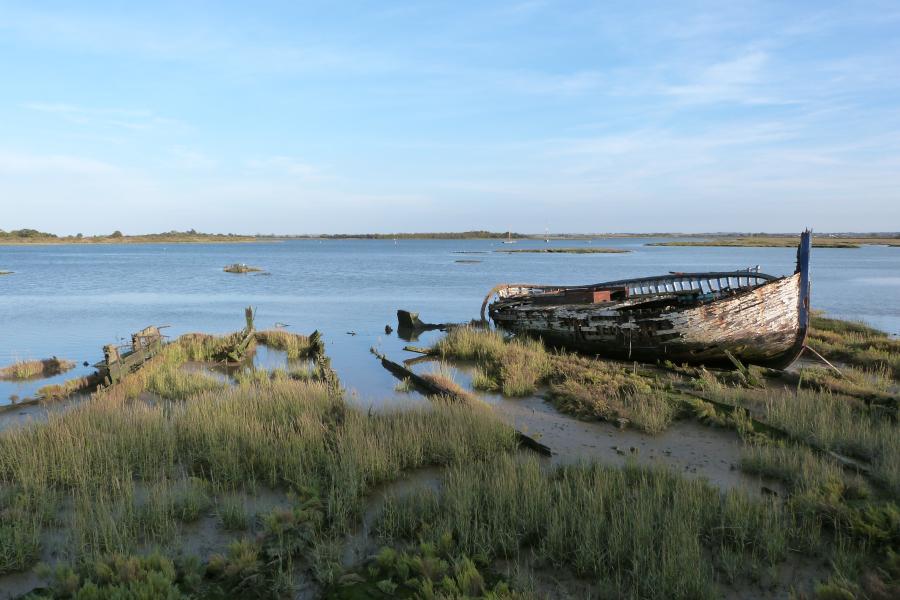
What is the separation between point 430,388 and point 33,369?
12.5 m

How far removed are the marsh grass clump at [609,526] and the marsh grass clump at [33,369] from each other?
1495cm

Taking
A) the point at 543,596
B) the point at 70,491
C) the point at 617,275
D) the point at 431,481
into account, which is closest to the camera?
the point at 543,596

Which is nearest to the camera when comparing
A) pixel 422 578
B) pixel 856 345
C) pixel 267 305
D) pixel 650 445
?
pixel 422 578

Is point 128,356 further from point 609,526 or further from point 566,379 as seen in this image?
point 609,526

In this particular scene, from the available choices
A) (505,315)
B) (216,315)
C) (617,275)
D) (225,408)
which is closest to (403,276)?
(617,275)

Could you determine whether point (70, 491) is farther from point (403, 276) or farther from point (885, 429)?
point (403, 276)

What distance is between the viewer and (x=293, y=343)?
784 inches

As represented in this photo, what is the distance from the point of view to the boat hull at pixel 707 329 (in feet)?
45.5

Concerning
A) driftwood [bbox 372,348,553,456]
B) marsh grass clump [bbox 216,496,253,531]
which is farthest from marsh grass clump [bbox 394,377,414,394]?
marsh grass clump [bbox 216,496,253,531]

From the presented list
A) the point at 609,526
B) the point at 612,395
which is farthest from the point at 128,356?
the point at 609,526

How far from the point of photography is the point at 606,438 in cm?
945

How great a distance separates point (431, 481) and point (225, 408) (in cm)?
450

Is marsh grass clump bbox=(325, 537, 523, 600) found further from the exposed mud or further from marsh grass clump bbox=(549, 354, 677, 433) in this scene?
marsh grass clump bbox=(549, 354, 677, 433)

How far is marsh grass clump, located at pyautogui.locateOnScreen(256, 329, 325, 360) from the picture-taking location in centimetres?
1873
